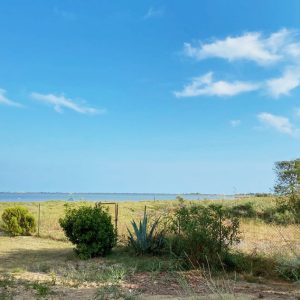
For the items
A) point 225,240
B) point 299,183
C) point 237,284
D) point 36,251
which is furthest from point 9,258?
point 299,183

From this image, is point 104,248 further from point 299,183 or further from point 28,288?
point 299,183

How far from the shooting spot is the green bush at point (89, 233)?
10.8 meters

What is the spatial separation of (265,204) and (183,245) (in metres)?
15.7

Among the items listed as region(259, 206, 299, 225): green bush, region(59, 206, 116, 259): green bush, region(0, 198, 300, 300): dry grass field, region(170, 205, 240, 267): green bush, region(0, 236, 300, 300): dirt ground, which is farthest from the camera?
region(259, 206, 299, 225): green bush

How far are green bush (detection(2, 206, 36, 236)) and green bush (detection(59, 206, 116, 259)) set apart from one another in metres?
5.87

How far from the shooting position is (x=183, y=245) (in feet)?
30.6

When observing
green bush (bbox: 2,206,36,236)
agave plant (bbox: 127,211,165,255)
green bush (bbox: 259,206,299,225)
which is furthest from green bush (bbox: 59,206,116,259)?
green bush (bbox: 259,206,299,225)

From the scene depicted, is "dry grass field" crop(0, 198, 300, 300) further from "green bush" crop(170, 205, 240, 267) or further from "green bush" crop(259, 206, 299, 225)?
"green bush" crop(259, 206, 299, 225)

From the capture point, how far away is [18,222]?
16391 millimetres

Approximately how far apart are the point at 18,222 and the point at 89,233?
21.8 feet

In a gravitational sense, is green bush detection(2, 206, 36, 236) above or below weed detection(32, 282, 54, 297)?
above

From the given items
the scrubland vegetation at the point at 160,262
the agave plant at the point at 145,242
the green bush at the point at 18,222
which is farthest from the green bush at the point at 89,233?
the green bush at the point at 18,222

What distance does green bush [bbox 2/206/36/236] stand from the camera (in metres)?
16.3

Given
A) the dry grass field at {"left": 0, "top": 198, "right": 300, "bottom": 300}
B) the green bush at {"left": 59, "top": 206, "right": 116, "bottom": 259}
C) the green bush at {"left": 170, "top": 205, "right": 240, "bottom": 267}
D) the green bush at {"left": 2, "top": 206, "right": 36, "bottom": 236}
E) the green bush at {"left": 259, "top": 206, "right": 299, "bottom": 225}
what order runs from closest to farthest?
1. the dry grass field at {"left": 0, "top": 198, "right": 300, "bottom": 300}
2. the green bush at {"left": 170, "top": 205, "right": 240, "bottom": 267}
3. the green bush at {"left": 59, "top": 206, "right": 116, "bottom": 259}
4. the green bush at {"left": 2, "top": 206, "right": 36, "bottom": 236}
5. the green bush at {"left": 259, "top": 206, "right": 299, "bottom": 225}
